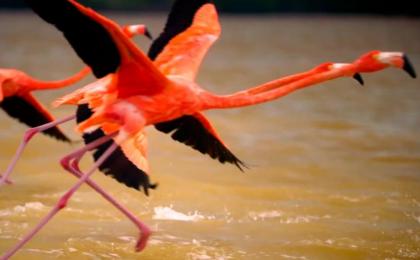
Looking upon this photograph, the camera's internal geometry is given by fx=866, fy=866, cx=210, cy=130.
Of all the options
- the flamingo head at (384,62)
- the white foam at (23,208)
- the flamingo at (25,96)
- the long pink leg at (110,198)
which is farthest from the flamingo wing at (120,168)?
the flamingo head at (384,62)

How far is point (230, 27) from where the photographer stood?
3033cm

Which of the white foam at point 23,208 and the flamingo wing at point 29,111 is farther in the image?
the flamingo wing at point 29,111

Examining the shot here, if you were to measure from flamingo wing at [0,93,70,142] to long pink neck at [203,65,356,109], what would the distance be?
7.45ft

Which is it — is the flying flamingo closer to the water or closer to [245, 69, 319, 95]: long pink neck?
the water

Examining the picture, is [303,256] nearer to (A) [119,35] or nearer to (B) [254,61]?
(A) [119,35]

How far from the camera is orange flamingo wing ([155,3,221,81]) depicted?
5840mm

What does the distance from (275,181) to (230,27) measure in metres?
22.7

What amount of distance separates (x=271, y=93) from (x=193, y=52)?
0.92 meters

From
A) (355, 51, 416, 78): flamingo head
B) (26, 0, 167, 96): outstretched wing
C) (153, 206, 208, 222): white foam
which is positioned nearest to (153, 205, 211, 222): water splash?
(153, 206, 208, 222): white foam

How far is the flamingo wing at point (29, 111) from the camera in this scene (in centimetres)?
733

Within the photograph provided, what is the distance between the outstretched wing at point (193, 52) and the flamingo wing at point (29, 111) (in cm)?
154

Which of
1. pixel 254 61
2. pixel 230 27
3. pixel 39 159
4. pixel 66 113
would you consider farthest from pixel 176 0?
pixel 230 27

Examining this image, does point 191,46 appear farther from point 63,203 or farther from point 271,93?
point 63,203

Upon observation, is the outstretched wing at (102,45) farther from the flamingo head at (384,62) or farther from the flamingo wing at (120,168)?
the flamingo head at (384,62)
